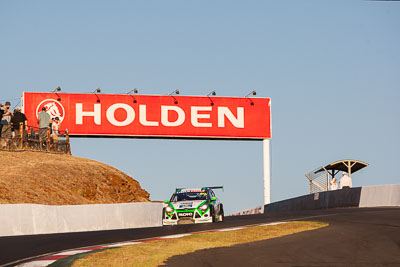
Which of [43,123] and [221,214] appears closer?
[221,214]

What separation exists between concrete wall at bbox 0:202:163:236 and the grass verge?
647 cm

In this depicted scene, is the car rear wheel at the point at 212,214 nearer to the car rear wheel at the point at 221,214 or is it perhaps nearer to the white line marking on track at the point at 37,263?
the car rear wheel at the point at 221,214

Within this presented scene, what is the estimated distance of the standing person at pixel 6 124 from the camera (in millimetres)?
32009

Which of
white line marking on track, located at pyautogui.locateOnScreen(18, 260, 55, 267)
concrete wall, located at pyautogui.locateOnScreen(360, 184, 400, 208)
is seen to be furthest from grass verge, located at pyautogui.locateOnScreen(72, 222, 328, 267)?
concrete wall, located at pyautogui.locateOnScreen(360, 184, 400, 208)

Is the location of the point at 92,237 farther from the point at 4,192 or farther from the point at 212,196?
the point at 4,192

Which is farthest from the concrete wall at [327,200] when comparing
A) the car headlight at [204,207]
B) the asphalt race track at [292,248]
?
the asphalt race track at [292,248]

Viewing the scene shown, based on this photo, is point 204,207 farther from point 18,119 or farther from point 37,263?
point 18,119

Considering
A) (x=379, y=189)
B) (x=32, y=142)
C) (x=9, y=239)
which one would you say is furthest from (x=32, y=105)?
(x=9, y=239)

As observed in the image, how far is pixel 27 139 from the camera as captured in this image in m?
37.9

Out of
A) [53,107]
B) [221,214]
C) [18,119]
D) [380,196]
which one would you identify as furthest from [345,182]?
[53,107]

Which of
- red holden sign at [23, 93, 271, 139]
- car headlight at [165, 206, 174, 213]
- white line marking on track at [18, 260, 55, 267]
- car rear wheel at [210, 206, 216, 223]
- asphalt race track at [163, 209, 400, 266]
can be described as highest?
red holden sign at [23, 93, 271, 139]

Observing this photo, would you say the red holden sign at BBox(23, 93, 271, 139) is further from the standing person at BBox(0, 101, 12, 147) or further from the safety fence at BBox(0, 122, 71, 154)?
the standing person at BBox(0, 101, 12, 147)

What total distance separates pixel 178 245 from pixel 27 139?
25083 mm

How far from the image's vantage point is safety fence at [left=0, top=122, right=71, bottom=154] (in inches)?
1412
